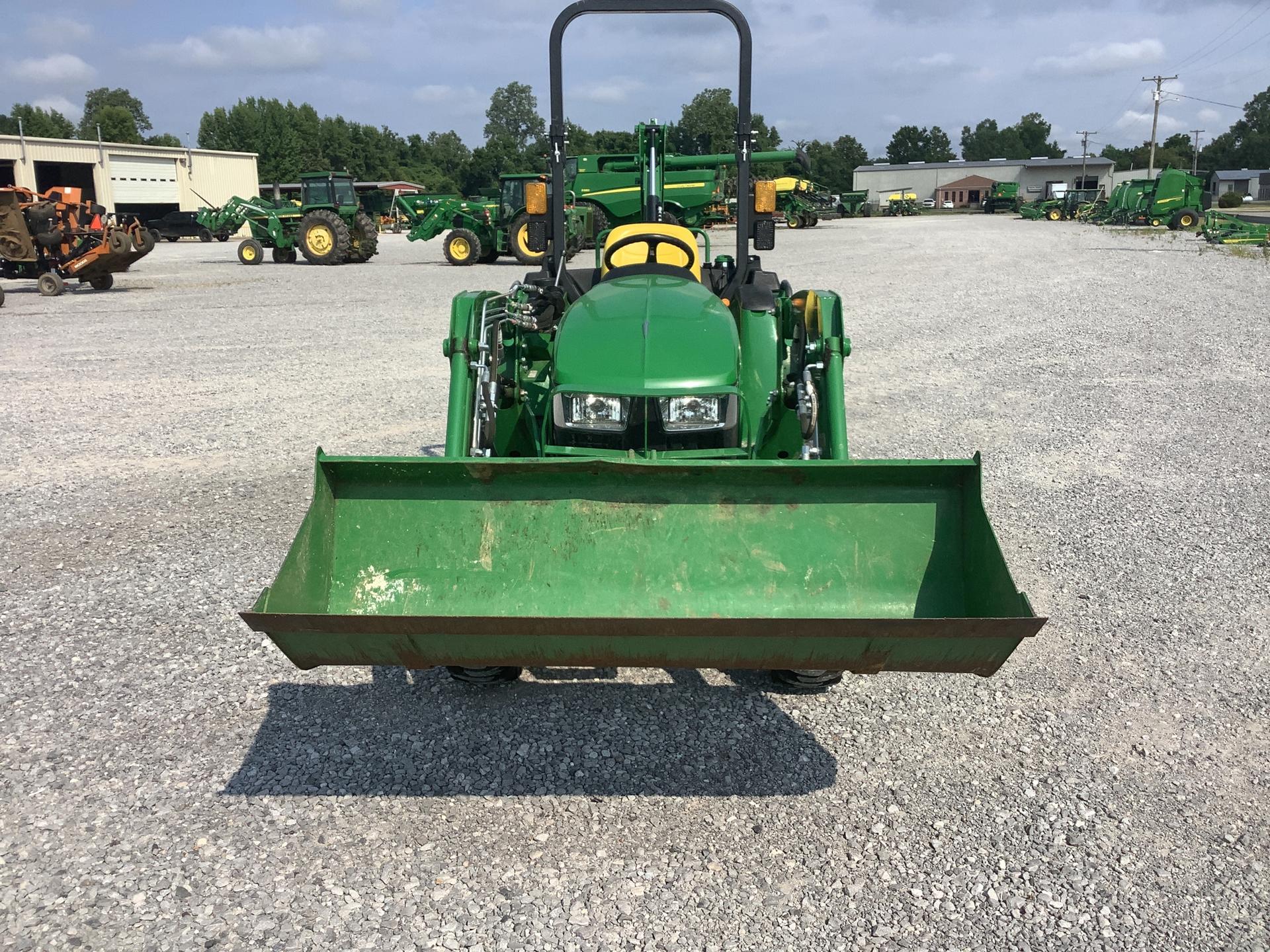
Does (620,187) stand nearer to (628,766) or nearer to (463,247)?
(463,247)

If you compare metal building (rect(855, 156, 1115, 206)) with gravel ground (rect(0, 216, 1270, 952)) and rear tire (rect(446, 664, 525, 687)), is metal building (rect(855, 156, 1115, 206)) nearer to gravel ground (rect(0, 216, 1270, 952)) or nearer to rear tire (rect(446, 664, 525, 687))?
gravel ground (rect(0, 216, 1270, 952))

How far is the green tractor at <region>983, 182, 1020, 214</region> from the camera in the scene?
2554 inches

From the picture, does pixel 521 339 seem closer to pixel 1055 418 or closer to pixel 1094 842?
pixel 1094 842

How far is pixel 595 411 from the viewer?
3619 mm

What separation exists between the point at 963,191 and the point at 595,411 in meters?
109

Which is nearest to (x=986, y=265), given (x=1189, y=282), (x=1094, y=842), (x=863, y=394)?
(x=1189, y=282)

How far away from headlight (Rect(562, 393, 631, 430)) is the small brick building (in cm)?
10559

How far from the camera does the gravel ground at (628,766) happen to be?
258 centimetres

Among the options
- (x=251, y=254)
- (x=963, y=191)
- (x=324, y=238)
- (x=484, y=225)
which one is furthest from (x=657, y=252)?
(x=963, y=191)

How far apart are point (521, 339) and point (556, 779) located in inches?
84.8

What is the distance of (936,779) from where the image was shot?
3.17m

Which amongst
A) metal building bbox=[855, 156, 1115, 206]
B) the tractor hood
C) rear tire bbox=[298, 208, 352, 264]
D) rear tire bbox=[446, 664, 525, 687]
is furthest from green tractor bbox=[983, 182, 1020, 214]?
rear tire bbox=[446, 664, 525, 687]

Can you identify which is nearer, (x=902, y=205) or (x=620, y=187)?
(x=620, y=187)

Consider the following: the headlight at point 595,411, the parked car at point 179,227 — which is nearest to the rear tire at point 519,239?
the headlight at point 595,411
